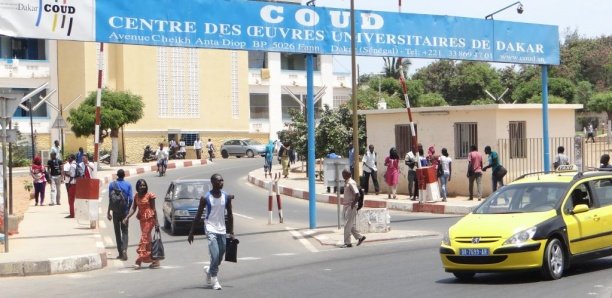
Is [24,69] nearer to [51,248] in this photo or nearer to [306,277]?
[51,248]

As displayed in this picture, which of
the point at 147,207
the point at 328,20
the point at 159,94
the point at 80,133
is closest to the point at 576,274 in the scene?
the point at 147,207

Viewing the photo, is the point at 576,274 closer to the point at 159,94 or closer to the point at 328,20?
the point at 328,20

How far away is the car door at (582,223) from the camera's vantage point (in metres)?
13.1

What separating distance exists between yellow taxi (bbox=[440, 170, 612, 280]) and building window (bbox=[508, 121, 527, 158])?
1648 cm

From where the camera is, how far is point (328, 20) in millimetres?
22938

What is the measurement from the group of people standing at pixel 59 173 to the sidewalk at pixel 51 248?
0.99 metres

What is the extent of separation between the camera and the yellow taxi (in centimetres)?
1246

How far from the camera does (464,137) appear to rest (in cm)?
3127

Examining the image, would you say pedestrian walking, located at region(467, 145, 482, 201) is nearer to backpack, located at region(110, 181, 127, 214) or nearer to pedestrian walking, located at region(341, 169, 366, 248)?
pedestrian walking, located at region(341, 169, 366, 248)

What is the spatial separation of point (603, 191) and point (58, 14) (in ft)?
37.4

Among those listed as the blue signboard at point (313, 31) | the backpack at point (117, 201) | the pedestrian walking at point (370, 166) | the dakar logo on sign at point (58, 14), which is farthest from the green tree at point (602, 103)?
the backpack at point (117, 201)

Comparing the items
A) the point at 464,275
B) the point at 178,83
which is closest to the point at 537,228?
the point at 464,275

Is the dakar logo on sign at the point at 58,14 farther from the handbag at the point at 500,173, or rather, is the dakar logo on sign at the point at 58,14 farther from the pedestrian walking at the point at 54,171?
the handbag at the point at 500,173

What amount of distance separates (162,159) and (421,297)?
34.3 metres
